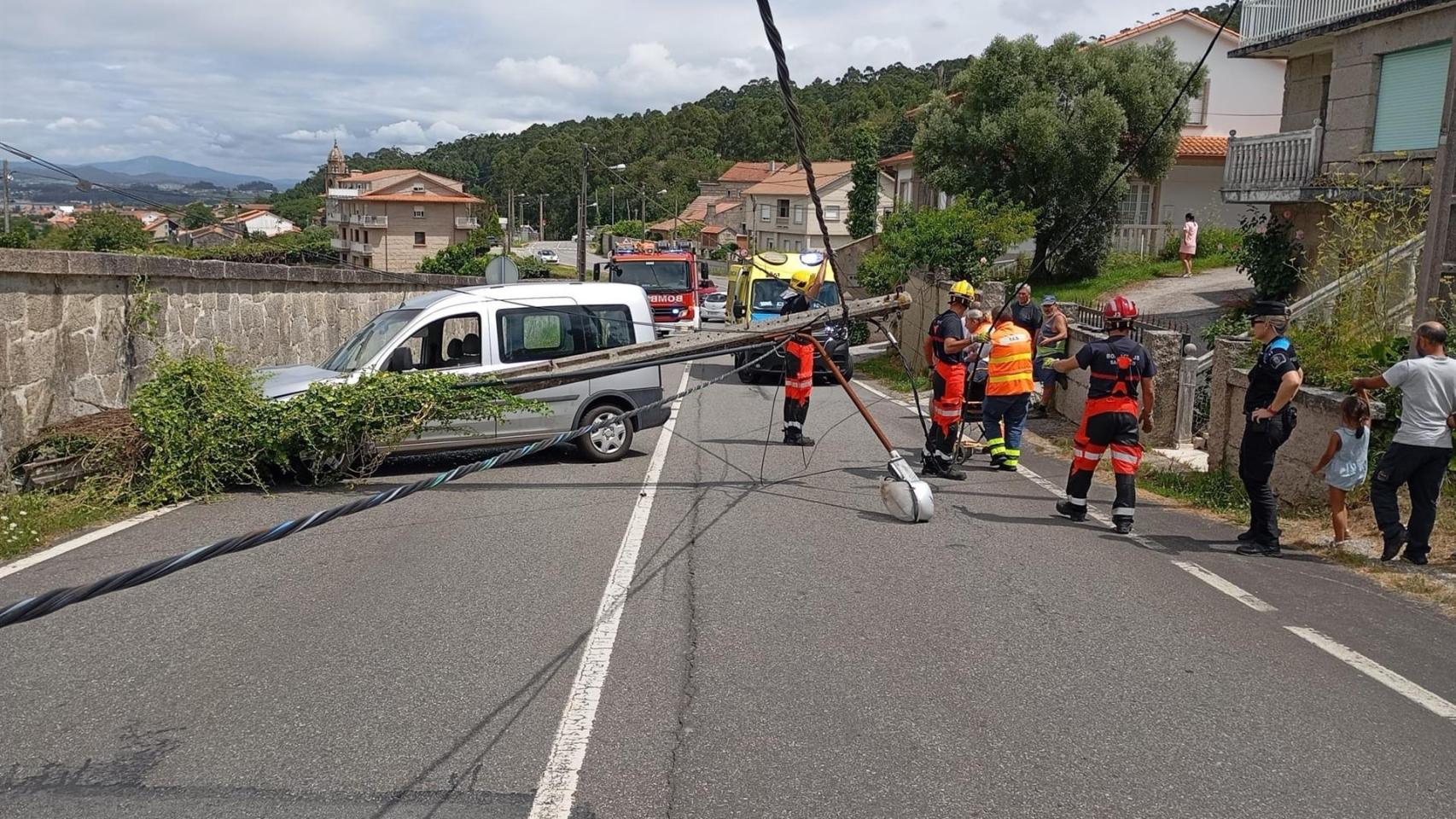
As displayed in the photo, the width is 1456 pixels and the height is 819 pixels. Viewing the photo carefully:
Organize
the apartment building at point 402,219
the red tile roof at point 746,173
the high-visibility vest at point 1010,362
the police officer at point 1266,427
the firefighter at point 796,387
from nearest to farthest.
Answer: the police officer at point 1266,427, the high-visibility vest at point 1010,362, the firefighter at point 796,387, the apartment building at point 402,219, the red tile roof at point 746,173

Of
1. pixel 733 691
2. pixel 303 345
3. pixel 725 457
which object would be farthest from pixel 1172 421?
pixel 303 345

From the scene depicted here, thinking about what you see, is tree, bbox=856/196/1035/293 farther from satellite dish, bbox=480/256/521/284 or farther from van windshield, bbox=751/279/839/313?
satellite dish, bbox=480/256/521/284

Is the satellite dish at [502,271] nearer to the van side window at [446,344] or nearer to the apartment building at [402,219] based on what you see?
the van side window at [446,344]

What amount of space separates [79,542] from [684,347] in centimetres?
472

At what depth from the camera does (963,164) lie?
3191cm

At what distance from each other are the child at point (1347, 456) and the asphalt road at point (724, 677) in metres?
0.53

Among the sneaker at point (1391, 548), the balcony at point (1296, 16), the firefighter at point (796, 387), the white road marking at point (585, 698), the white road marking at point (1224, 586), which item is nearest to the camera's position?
the white road marking at point (585, 698)

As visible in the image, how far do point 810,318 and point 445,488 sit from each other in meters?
3.82

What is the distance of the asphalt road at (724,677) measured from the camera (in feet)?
14.1

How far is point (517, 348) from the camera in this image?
11.6 meters

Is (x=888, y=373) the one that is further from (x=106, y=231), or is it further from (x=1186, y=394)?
(x=106, y=231)

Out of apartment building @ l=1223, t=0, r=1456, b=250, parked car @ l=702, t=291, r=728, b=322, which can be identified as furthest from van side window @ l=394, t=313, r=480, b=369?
parked car @ l=702, t=291, r=728, b=322

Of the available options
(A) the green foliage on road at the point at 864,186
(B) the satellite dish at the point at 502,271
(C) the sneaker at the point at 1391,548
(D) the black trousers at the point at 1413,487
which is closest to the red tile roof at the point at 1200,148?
(B) the satellite dish at the point at 502,271

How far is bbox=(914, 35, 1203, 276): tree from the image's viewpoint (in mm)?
29875
